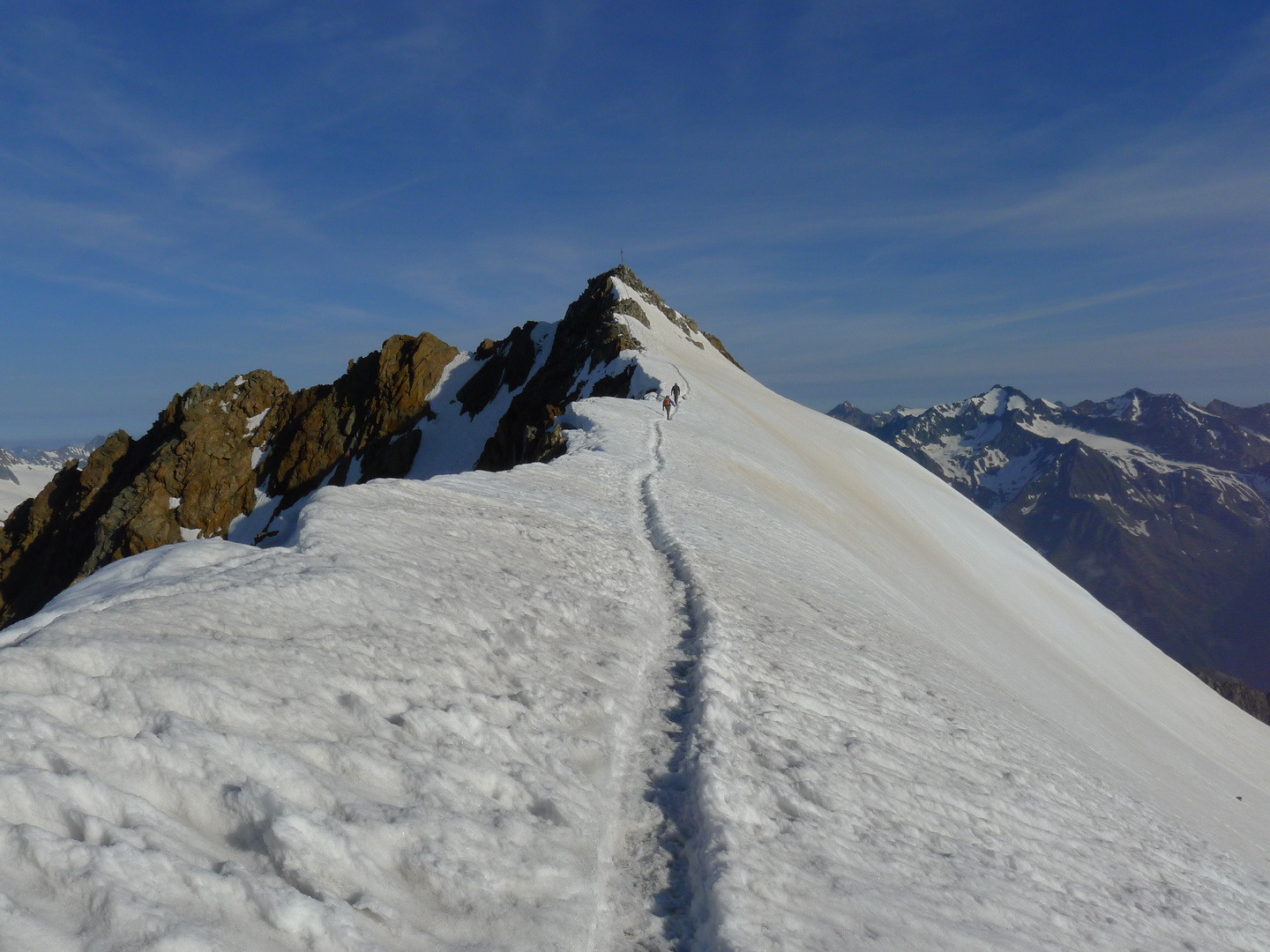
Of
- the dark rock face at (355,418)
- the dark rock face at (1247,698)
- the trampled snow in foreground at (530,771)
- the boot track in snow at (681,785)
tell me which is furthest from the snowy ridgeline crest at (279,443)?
the dark rock face at (1247,698)

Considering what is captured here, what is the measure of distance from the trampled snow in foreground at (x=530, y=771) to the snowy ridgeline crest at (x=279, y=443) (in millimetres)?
56101

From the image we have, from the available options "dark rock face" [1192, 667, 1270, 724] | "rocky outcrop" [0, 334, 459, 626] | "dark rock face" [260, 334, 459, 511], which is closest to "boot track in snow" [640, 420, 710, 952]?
"rocky outcrop" [0, 334, 459, 626]

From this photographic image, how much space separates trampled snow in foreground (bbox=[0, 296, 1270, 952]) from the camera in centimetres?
443

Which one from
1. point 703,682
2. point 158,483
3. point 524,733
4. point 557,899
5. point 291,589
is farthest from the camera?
point 158,483

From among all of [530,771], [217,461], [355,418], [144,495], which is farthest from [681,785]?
[217,461]

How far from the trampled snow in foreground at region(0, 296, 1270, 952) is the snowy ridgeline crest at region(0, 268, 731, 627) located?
56.1 meters

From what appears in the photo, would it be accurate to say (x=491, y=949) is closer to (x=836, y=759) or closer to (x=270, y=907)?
(x=270, y=907)

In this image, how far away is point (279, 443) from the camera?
83.8 metres

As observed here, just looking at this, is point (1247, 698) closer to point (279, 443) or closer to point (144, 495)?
point (279, 443)

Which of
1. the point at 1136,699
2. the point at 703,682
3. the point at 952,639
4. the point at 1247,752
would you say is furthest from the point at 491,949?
the point at 1247,752

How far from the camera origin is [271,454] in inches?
3282

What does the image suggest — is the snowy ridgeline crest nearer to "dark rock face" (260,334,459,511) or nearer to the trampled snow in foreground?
"dark rock face" (260,334,459,511)

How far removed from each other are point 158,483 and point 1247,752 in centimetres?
8711

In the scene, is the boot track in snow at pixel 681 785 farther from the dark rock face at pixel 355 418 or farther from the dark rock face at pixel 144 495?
the dark rock face at pixel 144 495
